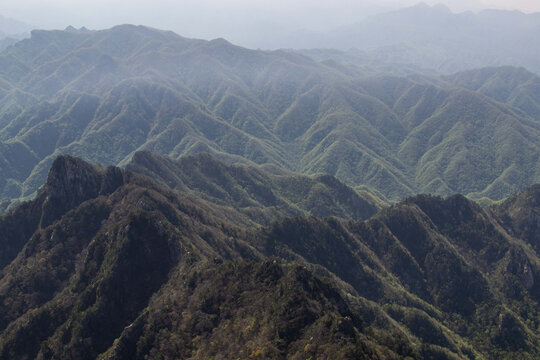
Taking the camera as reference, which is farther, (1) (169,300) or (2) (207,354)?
(1) (169,300)

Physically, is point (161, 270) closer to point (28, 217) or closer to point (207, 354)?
point (207, 354)

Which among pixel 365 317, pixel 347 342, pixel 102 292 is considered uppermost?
pixel 347 342

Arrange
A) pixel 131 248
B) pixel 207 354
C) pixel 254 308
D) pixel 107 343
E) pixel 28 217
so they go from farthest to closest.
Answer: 1. pixel 28 217
2. pixel 131 248
3. pixel 107 343
4. pixel 254 308
5. pixel 207 354

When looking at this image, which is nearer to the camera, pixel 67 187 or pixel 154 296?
pixel 154 296

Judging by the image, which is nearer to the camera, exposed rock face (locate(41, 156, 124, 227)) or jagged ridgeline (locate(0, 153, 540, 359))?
jagged ridgeline (locate(0, 153, 540, 359))

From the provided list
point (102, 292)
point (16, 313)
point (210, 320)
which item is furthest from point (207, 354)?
point (16, 313)

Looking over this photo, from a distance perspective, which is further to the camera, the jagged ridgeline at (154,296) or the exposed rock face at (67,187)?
A: the exposed rock face at (67,187)

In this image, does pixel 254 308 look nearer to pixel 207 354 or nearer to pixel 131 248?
pixel 207 354

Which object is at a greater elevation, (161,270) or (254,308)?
(254,308)

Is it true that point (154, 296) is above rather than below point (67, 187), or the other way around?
below

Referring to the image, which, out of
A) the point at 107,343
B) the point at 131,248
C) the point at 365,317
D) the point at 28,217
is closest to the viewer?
the point at 107,343
